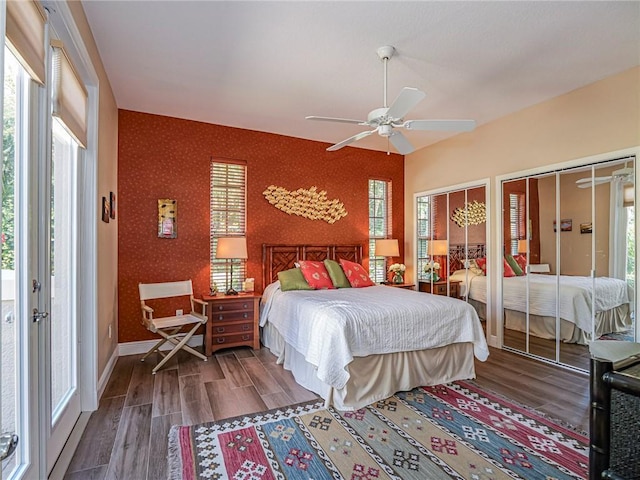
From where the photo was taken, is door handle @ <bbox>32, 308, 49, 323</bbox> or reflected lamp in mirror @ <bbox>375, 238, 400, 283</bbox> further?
reflected lamp in mirror @ <bbox>375, 238, 400, 283</bbox>

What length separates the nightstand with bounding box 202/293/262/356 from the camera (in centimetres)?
385

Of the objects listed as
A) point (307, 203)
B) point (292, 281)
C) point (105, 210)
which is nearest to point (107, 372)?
point (105, 210)

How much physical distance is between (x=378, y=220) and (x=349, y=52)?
3.19 meters

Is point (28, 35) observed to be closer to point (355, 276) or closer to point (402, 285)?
point (355, 276)

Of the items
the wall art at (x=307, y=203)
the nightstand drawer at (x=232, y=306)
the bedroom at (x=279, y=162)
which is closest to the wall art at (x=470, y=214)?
the bedroom at (x=279, y=162)

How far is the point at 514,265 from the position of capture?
4059mm

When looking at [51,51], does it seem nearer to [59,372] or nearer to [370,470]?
[59,372]

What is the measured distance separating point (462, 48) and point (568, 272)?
2513 millimetres

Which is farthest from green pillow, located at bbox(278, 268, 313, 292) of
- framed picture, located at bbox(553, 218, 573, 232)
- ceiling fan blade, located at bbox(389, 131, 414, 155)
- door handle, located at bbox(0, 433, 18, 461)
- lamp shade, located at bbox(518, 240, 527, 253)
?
door handle, located at bbox(0, 433, 18, 461)

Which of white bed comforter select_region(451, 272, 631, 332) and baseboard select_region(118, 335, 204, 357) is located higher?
white bed comforter select_region(451, 272, 631, 332)

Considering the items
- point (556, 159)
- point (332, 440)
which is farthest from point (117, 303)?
point (556, 159)

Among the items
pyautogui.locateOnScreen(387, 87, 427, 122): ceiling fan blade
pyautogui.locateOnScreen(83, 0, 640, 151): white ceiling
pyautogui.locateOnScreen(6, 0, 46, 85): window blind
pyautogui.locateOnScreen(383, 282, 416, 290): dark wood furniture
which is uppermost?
pyautogui.locateOnScreen(83, 0, 640, 151): white ceiling

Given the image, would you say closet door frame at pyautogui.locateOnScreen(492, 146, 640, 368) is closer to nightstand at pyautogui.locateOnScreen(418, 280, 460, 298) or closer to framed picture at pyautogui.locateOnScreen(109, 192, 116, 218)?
nightstand at pyautogui.locateOnScreen(418, 280, 460, 298)

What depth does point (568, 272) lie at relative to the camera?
11.5 ft
